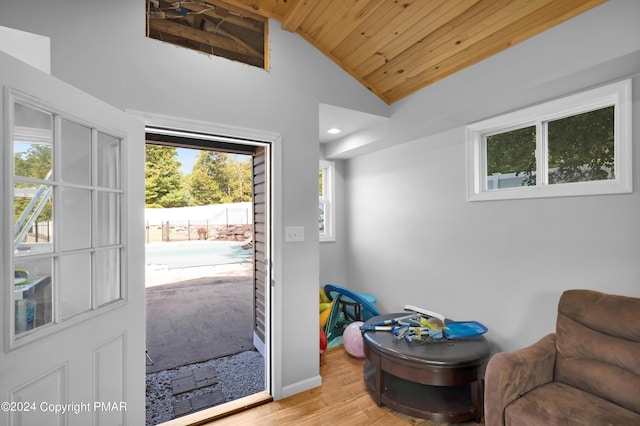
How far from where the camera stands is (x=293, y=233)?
2.35 metres

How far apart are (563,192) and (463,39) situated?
4.19 feet

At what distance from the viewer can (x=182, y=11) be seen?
77.7 inches

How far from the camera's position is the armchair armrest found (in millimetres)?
→ 1507

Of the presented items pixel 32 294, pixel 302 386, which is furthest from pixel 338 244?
pixel 32 294

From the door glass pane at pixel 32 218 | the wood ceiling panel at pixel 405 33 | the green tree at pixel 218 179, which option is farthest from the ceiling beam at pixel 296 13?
the green tree at pixel 218 179

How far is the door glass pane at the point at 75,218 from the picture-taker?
1.26 meters

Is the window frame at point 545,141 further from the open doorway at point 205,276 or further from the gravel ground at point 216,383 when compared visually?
the gravel ground at point 216,383

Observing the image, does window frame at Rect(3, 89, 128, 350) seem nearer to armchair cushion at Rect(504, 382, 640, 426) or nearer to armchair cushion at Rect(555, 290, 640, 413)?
armchair cushion at Rect(504, 382, 640, 426)

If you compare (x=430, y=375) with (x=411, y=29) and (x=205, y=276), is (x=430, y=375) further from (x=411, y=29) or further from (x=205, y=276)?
(x=205, y=276)

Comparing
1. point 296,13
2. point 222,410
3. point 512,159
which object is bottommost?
point 222,410

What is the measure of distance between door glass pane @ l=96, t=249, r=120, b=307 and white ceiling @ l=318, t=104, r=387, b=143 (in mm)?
1918

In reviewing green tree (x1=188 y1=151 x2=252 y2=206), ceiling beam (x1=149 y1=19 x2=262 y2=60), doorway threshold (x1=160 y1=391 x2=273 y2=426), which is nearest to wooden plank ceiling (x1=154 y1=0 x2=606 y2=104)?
ceiling beam (x1=149 y1=19 x2=262 y2=60)

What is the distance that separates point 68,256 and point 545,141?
305cm

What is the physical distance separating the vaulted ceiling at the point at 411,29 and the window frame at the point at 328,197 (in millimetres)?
1565
